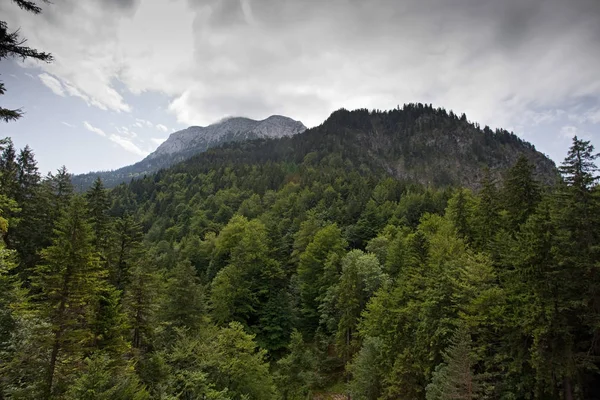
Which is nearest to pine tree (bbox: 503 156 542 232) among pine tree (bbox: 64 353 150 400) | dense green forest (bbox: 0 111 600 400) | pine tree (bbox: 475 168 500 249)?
dense green forest (bbox: 0 111 600 400)

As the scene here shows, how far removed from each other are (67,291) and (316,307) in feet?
124

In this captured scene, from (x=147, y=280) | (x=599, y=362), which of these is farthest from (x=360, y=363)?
(x=147, y=280)

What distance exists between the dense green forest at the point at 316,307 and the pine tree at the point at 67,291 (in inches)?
2.7

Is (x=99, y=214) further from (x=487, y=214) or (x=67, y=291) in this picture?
(x=487, y=214)

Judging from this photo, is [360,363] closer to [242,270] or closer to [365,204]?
[242,270]

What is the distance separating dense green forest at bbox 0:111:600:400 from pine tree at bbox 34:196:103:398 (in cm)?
7

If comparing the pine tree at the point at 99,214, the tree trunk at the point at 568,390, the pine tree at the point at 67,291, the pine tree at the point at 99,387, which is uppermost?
the pine tree at the point at 99,214

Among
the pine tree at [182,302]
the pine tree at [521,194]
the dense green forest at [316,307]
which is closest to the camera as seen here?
the dense green forest at [316,307]

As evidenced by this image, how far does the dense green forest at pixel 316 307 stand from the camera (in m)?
15.9

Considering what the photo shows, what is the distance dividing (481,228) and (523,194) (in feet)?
17.4

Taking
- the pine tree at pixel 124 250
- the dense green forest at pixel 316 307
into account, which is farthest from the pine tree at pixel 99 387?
the pine tree at pixel 124 250

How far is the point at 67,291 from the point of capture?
15.9m

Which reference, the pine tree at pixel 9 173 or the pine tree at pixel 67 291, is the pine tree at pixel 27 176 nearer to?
the pine tree at pixel 9 173

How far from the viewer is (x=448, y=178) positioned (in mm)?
A: 181000
